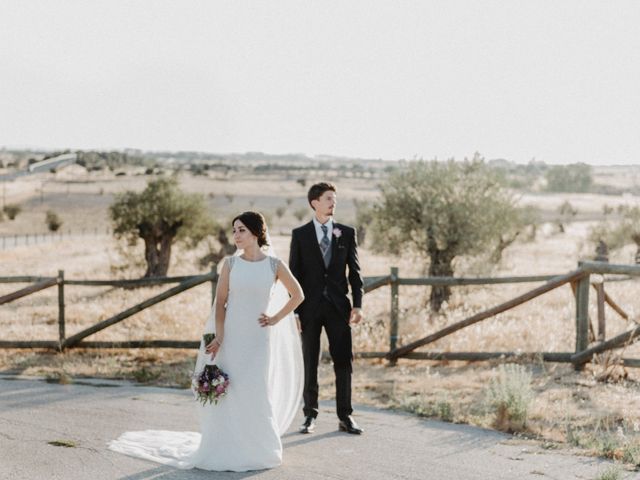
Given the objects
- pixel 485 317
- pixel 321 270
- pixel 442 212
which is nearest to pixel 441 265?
pixel 442 212

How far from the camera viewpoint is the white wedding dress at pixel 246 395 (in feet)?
23.5

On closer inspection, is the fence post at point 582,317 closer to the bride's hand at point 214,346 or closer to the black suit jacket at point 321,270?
the black suit jacket at point 321,270

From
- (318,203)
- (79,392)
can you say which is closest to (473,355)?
(318,203)

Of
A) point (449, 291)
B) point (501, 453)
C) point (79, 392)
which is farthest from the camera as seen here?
point (449, 291)

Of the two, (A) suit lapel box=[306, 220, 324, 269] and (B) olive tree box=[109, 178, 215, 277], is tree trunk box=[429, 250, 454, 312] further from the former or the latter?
(A) suit lapel box=[306, 220, 324, 269]

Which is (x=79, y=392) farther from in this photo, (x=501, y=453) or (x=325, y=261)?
(x=501, y=453)

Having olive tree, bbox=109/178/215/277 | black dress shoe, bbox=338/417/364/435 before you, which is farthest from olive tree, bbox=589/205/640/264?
black dress shoe, bbox=338/417/364/435

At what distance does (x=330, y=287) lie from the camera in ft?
27.2

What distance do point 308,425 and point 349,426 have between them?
1.35 ft

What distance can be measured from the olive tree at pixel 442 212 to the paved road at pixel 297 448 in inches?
493

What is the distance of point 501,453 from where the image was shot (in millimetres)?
7664

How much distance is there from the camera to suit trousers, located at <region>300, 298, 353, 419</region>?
8289 mm

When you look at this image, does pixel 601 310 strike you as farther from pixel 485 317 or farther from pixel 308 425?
pixel 308 425

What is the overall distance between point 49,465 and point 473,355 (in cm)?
619
